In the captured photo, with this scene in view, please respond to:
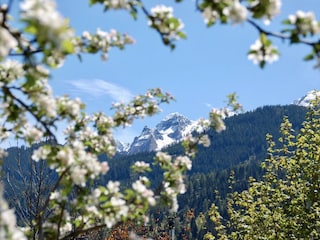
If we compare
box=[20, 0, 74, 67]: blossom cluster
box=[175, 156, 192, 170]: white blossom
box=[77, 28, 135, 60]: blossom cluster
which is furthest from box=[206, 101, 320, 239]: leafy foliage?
box=[20, 0, 74, 67]: blossom cluster

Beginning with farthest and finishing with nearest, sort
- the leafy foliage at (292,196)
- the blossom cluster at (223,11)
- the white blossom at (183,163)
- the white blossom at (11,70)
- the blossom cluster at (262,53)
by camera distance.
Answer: the leafy foliage at (292,196)
the white blossom at (183,163)
the white blossom at (11,70)
the blossom cluster at (262,53)
the blossom cluster at (223,11)

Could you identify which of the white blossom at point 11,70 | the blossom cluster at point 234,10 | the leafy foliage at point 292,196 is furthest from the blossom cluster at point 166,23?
the leafy foliage at point 292,196

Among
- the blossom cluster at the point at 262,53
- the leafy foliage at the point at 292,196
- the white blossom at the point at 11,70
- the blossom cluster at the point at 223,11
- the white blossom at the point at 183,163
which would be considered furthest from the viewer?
the leafy foliage at the point at 292,196

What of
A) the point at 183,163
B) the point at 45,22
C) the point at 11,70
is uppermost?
the point at 11,70

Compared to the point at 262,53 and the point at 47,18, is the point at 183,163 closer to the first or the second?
the point at 262,53

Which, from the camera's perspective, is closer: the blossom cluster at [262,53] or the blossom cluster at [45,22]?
the blossom cluster at [45,22]

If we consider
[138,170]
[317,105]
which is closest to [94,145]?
[138,170]

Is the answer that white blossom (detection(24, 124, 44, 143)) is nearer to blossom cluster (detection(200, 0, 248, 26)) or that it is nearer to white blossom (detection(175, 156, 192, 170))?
white blossom (detection(175, 156, 192, 170))

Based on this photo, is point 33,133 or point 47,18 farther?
point 33,133

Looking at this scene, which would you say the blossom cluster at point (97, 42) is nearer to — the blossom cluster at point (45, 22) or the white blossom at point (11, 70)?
the white blossom at point (11, 70)

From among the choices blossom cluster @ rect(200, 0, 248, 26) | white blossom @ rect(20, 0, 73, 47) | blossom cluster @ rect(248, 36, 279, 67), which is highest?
blossom cluster @ rect(200, 0, 248, 26)

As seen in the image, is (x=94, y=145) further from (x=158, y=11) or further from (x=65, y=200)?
(x=158, y=11)

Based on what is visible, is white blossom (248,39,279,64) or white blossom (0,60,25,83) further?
white blossom (0,60,25,83)

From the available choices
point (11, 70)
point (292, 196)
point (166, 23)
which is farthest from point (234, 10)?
point (292, 196)
